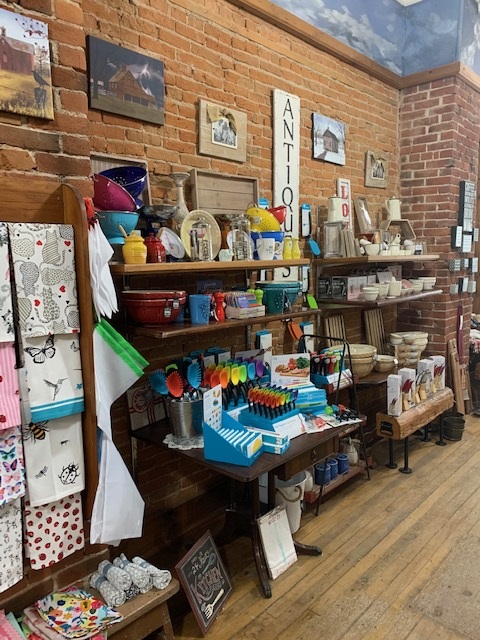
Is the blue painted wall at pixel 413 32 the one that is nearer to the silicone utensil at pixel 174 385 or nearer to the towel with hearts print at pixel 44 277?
the silicone utensil at pixel 174 385

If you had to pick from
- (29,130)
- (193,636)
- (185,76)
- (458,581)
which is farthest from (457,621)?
(185,76)

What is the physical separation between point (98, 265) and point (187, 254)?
65 centimetres

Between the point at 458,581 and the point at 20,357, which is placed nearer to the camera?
the point at 20,357

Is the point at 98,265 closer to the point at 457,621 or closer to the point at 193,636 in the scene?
the point at 193,636

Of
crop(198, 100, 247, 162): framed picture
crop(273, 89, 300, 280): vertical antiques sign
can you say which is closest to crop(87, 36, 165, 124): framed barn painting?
crop(198, 100, 247, 162): framed picture

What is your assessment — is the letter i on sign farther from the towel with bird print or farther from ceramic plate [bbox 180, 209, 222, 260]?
the towel with bird print

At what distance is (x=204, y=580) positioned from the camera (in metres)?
2.15

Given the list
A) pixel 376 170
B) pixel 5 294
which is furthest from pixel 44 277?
pixel 376 170

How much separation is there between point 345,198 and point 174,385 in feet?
7.44

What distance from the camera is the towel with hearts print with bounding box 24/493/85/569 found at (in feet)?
5.39

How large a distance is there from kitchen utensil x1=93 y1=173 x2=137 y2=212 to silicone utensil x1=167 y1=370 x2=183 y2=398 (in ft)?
2.66

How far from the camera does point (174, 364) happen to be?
7.95 ft

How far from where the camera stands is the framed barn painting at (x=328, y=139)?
344cm

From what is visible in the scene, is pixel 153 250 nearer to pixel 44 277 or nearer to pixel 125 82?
pixel 44 277
